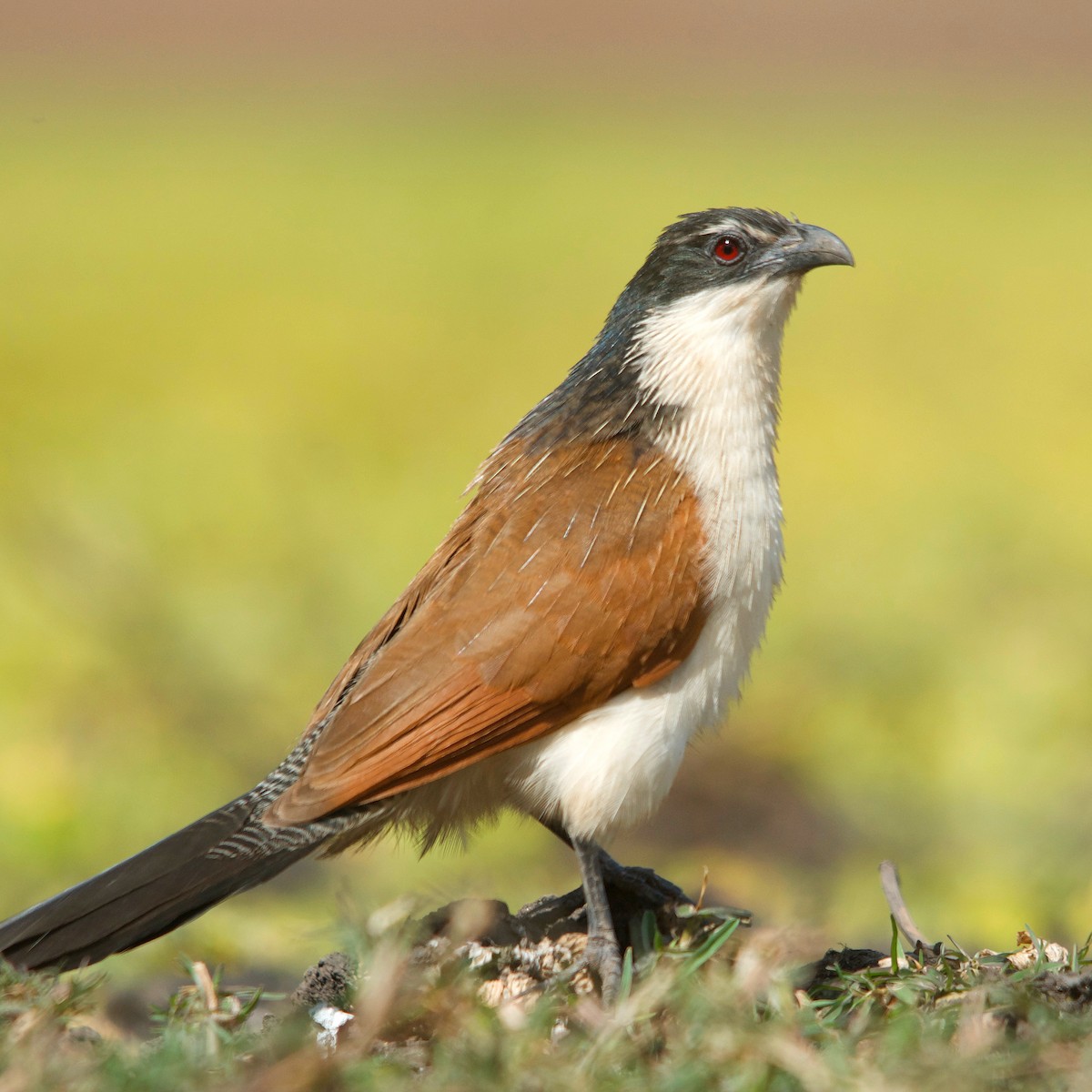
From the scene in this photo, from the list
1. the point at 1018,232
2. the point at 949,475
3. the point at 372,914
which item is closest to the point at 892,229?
the point at 1018,232

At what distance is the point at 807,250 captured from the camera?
3082mm

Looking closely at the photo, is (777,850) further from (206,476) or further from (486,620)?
(206,476)

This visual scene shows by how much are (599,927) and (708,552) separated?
751 mm

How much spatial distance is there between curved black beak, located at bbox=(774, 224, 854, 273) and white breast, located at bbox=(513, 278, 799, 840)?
46 mm

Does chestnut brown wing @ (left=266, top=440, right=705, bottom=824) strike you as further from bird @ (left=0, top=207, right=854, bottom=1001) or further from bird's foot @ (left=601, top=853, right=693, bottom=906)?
bird's foot @ (left=601, top=853, right=693, bottom=906)

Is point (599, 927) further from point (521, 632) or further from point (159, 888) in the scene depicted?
point (159, 888)

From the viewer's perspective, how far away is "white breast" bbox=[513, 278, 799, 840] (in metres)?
2.75

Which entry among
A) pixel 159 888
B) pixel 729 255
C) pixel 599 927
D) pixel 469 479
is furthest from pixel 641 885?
pixel 469 479

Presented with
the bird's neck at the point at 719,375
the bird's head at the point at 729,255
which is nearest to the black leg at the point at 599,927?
the bird's neck at the point at 719,375

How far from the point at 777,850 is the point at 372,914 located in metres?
2.55

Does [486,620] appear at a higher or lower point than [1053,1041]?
higher

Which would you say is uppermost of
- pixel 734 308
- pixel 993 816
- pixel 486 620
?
pixel 734 308

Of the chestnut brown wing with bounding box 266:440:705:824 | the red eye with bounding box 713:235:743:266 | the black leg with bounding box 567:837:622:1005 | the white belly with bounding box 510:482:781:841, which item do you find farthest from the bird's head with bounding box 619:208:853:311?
the black leg with bounding box 567:837:622:1005

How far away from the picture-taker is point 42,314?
10820mm
